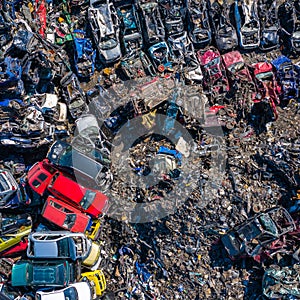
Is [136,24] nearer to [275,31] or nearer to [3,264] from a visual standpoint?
[275,31]

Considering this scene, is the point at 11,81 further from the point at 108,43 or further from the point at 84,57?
the point at 108,43

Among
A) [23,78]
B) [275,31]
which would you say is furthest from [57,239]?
[275,31]

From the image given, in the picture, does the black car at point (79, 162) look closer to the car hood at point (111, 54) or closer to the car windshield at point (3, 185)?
the car windshield at point (3, 185)

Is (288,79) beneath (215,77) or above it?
beneath

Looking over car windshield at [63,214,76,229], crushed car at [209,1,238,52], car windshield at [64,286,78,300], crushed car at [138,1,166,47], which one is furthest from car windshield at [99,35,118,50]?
car windshield at [64,286,78,300]

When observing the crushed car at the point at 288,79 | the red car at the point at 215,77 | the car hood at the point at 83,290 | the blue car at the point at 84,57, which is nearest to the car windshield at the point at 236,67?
the red car at the point at 215,77

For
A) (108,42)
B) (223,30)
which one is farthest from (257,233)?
(108,42)

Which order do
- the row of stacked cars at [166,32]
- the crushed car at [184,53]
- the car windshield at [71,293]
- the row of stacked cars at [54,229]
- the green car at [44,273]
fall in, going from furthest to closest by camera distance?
1. the row of stacked cars at [166,32]
2. the crushed car at [184,53]
3. the row of stacked cars at [54,229]
4. the green car at [44,273]
5. the car windshield at [71,293]
